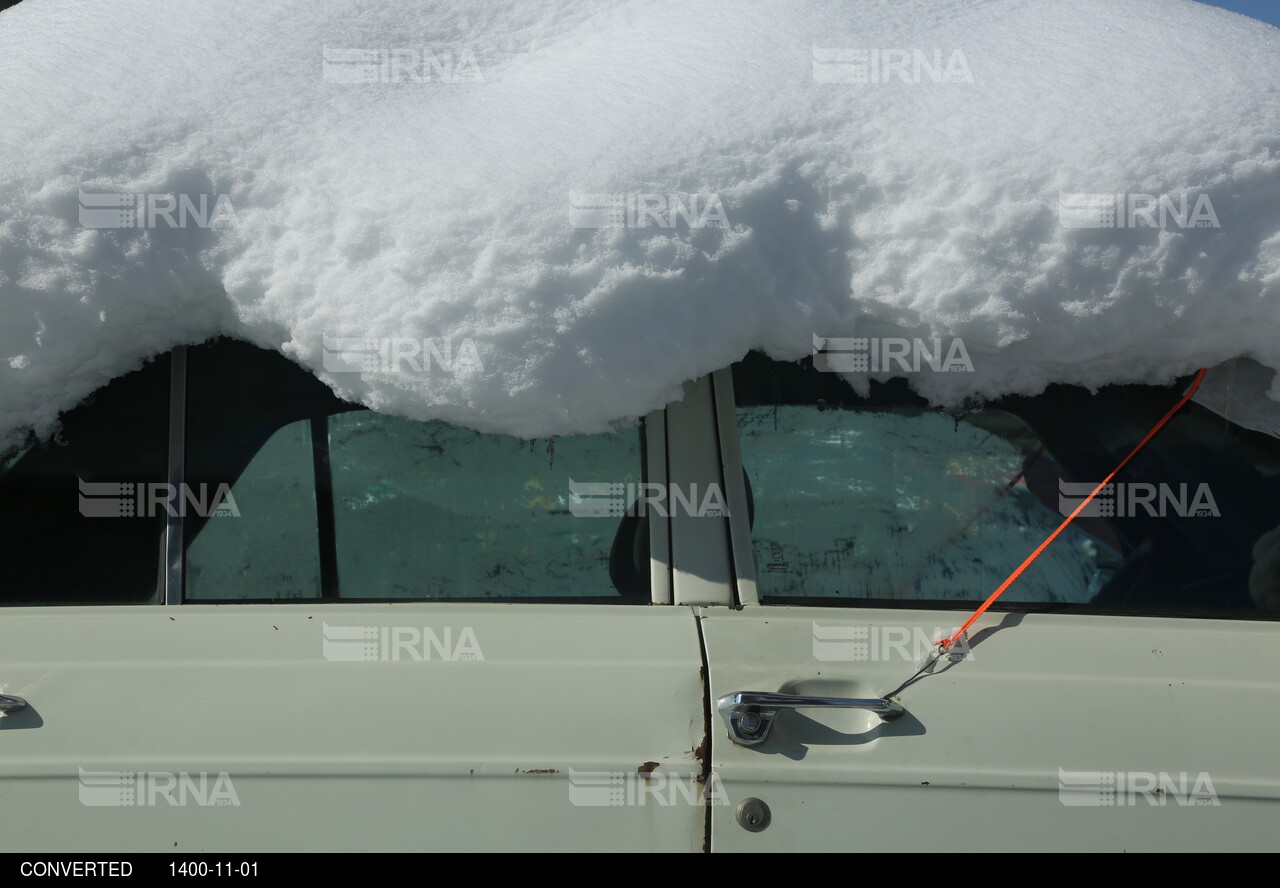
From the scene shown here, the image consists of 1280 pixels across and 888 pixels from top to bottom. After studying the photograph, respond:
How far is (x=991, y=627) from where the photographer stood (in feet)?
4.86

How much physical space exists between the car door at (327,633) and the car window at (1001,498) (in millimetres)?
165

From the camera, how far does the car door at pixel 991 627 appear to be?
4.40ft

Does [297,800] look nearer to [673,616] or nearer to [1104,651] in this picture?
[673,616]

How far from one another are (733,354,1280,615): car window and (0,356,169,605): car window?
103cm

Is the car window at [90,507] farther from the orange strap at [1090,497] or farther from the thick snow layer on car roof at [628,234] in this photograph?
the orange strap at [1090,497]

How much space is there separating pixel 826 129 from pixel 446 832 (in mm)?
1289

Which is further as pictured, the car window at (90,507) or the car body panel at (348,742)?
the car window at (90,507)

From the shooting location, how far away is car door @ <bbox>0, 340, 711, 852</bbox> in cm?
133

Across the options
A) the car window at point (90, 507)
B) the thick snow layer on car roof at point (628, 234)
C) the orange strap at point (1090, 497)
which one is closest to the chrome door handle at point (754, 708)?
the orange strap at point (1090, 497)

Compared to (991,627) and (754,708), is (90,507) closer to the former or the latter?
(754,708)

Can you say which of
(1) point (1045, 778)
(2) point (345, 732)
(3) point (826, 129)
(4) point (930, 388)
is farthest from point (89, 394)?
(1) point (1045, 778)

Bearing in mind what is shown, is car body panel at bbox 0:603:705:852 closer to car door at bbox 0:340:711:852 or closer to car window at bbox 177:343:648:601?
car door at bbox 0:340:711:852

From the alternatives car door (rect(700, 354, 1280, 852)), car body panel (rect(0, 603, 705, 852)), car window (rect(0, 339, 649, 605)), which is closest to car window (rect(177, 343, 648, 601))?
car window (rect(0, 339, 649, 605))

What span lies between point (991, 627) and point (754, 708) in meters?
0.44
